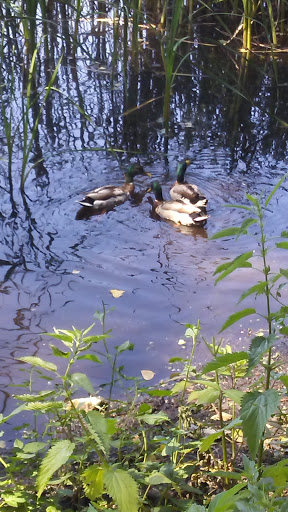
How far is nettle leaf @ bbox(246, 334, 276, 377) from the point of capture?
2021 millimetres

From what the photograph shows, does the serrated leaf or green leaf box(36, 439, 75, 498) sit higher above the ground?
the serrated leaf

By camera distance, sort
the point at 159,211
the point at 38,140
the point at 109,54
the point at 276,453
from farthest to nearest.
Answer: the point at 109,54
the point at 38,140
the point at 159,211
the point at 276,453

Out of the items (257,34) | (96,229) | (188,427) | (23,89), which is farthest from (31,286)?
(257,34)

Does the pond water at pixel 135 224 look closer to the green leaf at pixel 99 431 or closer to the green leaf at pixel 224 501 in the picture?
the green leaf at pixel 99 431

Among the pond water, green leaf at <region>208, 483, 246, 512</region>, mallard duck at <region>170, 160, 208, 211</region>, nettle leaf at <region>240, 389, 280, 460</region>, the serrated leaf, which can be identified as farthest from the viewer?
mallard duck at <region>170, 160, 208, 211</region>

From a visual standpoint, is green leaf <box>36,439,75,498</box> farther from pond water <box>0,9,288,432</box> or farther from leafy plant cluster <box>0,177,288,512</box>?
pond water <box>0,9,288,432</box>

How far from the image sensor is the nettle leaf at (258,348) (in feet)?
6.63

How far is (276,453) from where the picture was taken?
9.43 ft

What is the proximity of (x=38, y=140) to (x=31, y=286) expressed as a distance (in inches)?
105

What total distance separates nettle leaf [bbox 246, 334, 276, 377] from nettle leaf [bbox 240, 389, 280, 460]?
0.08 m

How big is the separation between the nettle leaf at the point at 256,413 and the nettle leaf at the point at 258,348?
0.26 feet

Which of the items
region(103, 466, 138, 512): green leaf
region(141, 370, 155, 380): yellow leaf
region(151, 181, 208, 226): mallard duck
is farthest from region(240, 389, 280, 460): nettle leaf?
region(151, 181, 208, 226): mallard duck

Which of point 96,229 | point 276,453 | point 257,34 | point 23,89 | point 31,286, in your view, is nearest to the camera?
point 276,453

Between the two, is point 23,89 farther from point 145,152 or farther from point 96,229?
point 96,229
